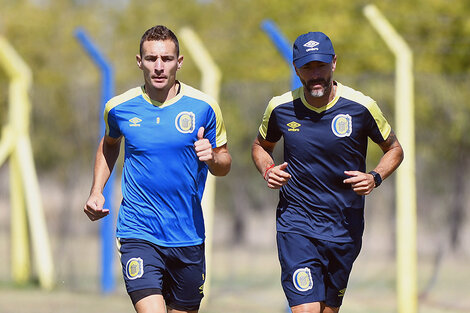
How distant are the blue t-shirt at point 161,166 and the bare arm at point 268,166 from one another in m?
0.47

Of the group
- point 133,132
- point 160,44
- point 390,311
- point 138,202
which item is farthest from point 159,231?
point 390,311

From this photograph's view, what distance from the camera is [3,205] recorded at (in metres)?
12.7

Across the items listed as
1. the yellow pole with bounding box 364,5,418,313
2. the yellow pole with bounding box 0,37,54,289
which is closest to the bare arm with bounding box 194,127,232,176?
the yellow pole with bounding box 364,5,418,313

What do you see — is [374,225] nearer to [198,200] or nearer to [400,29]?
[198,200]

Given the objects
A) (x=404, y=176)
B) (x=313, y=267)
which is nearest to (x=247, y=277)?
(x=404, y=176)

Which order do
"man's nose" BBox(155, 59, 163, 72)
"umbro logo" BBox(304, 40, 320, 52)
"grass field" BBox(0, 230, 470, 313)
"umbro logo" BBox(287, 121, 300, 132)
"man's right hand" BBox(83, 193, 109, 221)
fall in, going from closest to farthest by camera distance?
"man's right hand" BBox(83, 193, 109, 221), "man's nose" BBox(155, 59, 163, 72), "umbro logo" BBox(304, 40, 320, 52), "umbro logo" BBox(287, 121, 300, 132), "grass field" BBox(0, 230, 470, 313)

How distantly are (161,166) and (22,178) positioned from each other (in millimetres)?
6719

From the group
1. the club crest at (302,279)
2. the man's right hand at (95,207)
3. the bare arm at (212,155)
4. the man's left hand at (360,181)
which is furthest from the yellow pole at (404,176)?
the man's right hand at (95,207)

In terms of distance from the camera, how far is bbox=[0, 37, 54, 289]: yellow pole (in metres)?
11.9

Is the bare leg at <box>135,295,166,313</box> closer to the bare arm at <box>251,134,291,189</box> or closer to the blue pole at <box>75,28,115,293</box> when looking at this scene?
the bare arm at <box>251,134,291,189</box>

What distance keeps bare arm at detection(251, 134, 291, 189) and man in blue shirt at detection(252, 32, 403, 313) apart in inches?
0.9

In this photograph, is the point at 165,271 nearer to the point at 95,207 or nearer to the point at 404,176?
the point at 95,207

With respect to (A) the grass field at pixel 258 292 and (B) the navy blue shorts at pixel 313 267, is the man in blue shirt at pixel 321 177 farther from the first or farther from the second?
(A) the grass field at pixel 258 292

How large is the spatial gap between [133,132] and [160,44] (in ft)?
1.83
